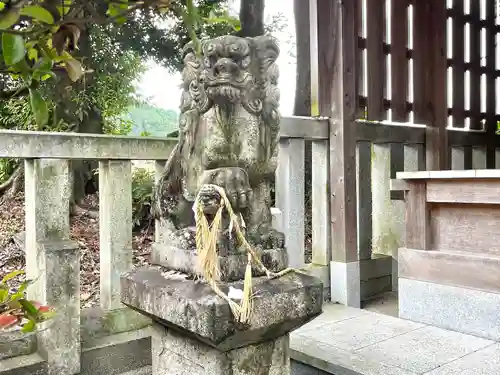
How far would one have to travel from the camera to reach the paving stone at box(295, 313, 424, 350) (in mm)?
3016

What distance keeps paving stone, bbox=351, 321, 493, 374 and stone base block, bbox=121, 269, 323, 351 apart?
3.36 feet

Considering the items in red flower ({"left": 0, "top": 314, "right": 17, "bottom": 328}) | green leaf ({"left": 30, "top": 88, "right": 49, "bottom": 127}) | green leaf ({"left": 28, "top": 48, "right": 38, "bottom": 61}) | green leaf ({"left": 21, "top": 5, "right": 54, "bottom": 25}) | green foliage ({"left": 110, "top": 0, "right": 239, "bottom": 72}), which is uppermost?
green foliage ({"left": 110, "top": 0, "right": 239, "bottom": 72})

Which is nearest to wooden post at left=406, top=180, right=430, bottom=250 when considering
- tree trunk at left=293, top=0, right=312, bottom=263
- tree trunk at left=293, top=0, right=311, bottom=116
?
tree trunk at left=293, top=0, right=312, bottom=263

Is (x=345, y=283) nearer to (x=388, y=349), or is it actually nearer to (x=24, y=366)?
(x=388, y=349)

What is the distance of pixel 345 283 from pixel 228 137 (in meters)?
2.32

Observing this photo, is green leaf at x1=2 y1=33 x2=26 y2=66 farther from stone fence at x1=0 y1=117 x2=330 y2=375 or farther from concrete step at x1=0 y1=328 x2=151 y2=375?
concrete step at x1=0 y1=328 x2=151 y2=375

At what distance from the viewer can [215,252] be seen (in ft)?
5.82

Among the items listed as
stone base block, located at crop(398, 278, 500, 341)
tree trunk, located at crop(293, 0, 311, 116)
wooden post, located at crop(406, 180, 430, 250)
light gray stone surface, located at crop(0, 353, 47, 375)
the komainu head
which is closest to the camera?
the komainu head

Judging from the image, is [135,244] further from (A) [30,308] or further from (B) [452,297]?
(A) [30,308]

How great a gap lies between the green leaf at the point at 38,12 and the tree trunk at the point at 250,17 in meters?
5.23

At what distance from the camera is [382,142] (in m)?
4.31

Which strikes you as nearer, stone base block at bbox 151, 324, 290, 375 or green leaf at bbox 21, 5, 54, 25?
green leaf at bbox 21, 5, 54, 25

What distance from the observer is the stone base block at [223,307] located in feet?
5.47

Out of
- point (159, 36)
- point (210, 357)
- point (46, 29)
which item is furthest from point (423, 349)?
point (159, 36)
